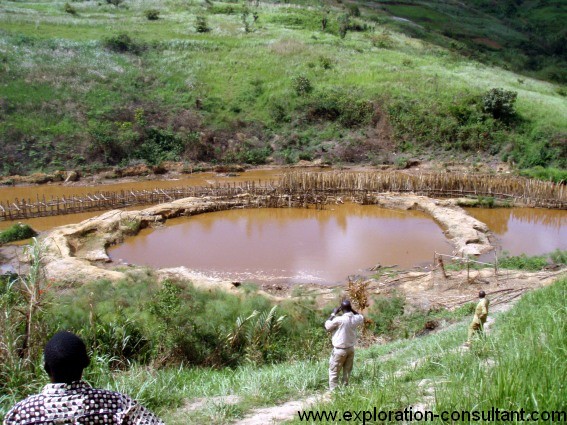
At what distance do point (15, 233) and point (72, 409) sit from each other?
16.6m

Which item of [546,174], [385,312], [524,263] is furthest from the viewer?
[546,174]

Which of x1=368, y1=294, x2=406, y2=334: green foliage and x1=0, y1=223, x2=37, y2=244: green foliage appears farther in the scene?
x1=0, y1=223, x2=37, y2=244: green foliage

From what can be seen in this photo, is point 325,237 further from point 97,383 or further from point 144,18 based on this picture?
point 144,18

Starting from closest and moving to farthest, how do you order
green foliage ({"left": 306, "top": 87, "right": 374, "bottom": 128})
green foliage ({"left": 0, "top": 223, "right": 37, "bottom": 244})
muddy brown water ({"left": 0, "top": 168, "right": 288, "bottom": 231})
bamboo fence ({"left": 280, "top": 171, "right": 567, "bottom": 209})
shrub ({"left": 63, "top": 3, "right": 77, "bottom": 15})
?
1. green foliage ({"left": 0, "top": 223, "right": 37, "bottom": 244})
2. muddy brown water ({"left": 0, "top": 168, "right": 288, "bottom": 231})
3. bamboo fence ({"left": 280, "top": 171, "right": 567, "bottom": 209})
4. green foliage ({"left": 306, "top": 87, "right": 374, "bottom": 128})
5. shrub ({"left": 63, "top": 3, "right": 77, "bottom": 15})

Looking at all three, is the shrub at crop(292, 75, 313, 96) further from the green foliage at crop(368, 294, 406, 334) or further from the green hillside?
the green foliage at crop(368, 294, 406, 334)

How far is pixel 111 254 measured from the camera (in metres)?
16.6

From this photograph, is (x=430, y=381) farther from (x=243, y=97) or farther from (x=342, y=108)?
(x=243, y=97)

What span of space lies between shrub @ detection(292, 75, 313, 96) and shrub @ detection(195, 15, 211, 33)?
1288cm

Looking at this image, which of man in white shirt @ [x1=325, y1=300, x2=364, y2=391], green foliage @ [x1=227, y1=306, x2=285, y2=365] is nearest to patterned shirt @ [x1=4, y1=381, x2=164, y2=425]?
man in white shirt @ [x1=325, y1=300, x2=364, y2=391]

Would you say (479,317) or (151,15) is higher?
(151,15)

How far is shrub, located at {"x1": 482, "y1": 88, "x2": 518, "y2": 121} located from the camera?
30703 mm

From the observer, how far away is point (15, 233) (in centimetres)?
1727

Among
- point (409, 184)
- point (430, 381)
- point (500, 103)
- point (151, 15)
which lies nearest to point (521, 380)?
point (430, 381)

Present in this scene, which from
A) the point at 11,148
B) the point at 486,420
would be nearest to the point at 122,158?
the point at 11,148
